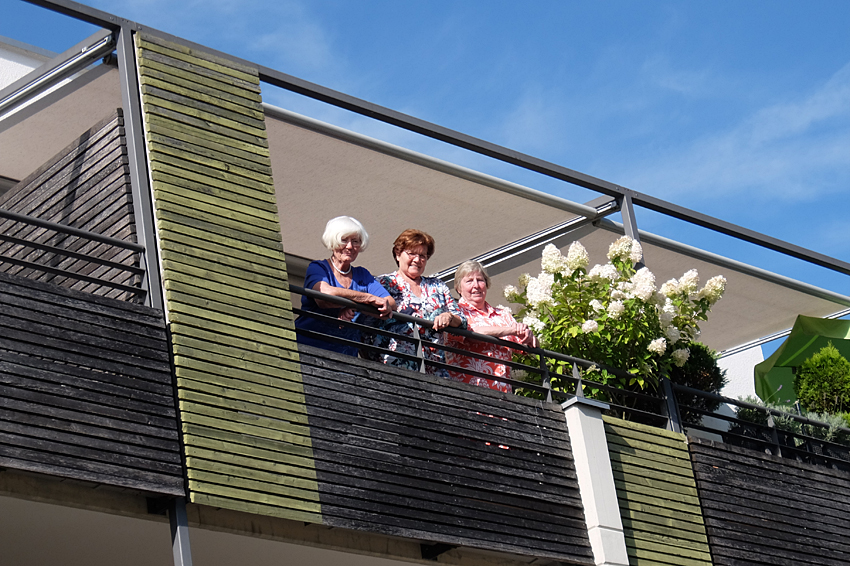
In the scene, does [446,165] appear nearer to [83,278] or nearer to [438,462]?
[438,462]

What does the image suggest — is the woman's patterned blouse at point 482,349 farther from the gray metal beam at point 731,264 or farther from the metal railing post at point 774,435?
the metal railing post at point 774,435

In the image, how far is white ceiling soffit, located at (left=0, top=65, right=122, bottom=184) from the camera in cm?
791

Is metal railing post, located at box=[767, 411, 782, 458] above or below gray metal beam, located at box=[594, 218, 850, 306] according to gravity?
Result: below

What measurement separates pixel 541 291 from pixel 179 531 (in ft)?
13.4

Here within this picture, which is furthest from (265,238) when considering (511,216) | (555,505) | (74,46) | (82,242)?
(511,216)

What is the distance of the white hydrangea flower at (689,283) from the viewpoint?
30.4 feet

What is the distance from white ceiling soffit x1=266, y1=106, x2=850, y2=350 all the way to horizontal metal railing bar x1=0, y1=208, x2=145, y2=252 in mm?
2105

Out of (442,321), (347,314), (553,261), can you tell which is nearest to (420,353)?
(442,321)

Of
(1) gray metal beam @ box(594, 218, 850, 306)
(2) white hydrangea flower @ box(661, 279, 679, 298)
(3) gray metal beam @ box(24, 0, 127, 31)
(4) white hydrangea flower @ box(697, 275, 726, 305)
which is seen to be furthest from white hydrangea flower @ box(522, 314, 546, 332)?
(3) gray metal beam @ box(24, 0, 127, 31)

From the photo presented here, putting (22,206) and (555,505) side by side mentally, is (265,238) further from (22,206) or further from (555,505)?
(555,505)

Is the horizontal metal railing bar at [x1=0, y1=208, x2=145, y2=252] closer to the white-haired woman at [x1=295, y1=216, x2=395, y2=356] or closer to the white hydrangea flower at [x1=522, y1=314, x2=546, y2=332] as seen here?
the white-haired woman at [x1=295, y1=216, x2=395, y2=356]

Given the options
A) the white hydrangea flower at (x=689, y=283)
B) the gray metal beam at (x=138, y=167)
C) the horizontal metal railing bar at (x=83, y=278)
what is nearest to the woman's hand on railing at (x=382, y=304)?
the gray metal beam at (x=138, y=167)

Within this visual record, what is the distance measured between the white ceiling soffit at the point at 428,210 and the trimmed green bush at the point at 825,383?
937 millimetres

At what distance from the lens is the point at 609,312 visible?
8.88m
